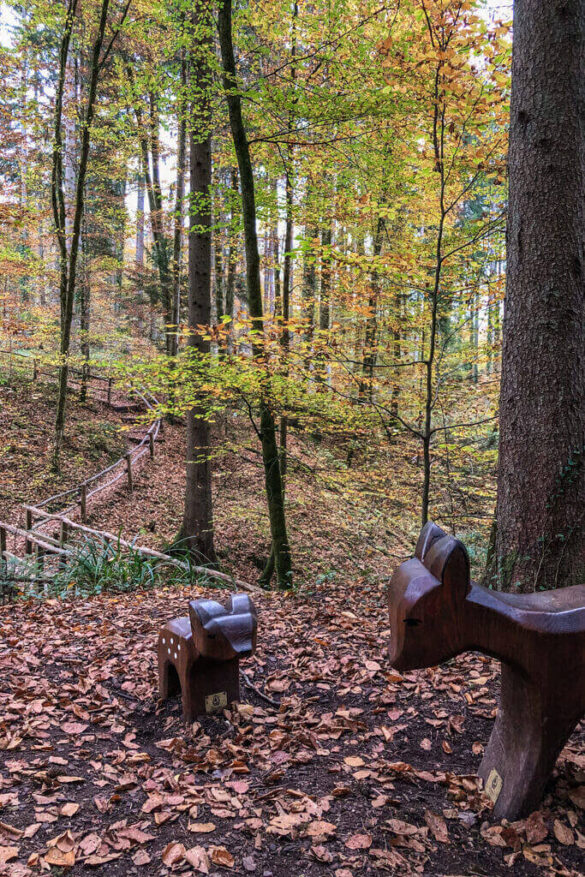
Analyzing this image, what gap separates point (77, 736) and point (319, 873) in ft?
5.39

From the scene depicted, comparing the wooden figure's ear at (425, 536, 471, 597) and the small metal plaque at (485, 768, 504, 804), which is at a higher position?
the wooden figure's ear at (425, 536, 471, 597)

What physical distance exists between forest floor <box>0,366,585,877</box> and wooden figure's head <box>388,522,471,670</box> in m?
0.75

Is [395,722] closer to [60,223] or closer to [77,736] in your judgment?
[77,736]

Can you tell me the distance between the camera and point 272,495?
282 inches

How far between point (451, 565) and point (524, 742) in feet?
2.68

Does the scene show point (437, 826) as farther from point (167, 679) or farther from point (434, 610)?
point (167, 679)

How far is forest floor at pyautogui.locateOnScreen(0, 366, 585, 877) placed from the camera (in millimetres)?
1928

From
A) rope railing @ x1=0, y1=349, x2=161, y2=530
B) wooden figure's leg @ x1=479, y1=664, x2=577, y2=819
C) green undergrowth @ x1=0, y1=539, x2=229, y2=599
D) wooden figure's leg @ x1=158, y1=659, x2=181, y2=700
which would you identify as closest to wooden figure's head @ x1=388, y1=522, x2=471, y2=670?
wooden figure's leg @ x1=479, y1=664, x2=577, y2=819

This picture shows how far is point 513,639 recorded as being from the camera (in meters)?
1.88

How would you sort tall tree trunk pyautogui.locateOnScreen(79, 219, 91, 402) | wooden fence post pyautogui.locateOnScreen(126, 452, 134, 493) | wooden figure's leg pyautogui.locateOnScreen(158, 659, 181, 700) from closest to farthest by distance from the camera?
wooden figure's leg pyautogui.locateOnScreen(158, 659, 181, 700) < wooden fence post pyautogui.locateOnScreen(126, 452, 134, 493) < tall tree trunk pyautogui.locateOnScreen(79, 219, 91, 402)

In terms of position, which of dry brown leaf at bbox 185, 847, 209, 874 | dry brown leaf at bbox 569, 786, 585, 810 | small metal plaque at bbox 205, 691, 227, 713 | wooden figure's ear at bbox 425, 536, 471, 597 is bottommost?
small metal plaque at bbox 205, 691, 227, 713

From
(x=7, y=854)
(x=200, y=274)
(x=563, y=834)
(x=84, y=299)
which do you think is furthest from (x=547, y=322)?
(x=84, y=299)

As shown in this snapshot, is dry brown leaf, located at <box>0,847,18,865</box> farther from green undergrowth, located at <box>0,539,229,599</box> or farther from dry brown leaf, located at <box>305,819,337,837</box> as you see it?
green undergrowth, located at <box>0,539,229,599</box>

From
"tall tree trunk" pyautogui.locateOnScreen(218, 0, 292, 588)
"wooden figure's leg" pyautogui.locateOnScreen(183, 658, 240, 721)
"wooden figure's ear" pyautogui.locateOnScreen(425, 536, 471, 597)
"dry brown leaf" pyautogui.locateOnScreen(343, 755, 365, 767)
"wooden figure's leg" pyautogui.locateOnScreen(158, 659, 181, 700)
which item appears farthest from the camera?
"tall tree trunk" pyautogui.locateOnScreen(218, 0, 292, 588)
